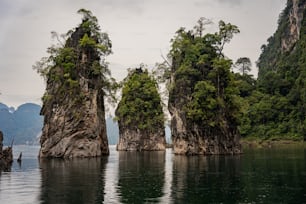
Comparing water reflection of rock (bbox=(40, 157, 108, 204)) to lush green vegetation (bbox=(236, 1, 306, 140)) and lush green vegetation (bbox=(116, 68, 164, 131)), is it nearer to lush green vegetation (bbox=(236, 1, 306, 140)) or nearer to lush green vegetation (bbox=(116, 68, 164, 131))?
lush green vegetation (bbox=(116, 68, 164, 131))

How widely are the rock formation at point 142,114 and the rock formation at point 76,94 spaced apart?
3721 centimetres

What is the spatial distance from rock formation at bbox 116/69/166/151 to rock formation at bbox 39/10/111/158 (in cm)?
3721

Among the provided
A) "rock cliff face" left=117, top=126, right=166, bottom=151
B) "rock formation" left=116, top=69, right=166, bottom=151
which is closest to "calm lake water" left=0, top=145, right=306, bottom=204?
"rock formation" left=116, top=69, right=166, bottom=151

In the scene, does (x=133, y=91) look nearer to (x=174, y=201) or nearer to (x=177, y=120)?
(x=177, y=120)

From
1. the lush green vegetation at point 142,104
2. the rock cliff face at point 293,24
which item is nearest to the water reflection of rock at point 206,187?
the lush green vegetation at point 142,104

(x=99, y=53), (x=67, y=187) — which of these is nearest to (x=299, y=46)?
(x=99, y=53)

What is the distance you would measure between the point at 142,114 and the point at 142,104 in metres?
3.76

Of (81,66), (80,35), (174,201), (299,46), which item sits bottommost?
(174,201)

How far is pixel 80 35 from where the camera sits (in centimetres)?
7894

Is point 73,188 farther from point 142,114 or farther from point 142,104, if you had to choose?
point 142,114

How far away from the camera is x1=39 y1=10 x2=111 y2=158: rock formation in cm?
7306

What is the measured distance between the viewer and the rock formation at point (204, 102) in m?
77.4

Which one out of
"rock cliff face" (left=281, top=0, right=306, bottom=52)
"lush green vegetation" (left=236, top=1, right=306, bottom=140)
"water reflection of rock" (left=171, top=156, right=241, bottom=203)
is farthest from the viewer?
"rock cliff face" (left=281, top=0, right=306, bottom=52)

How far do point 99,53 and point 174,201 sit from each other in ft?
186
